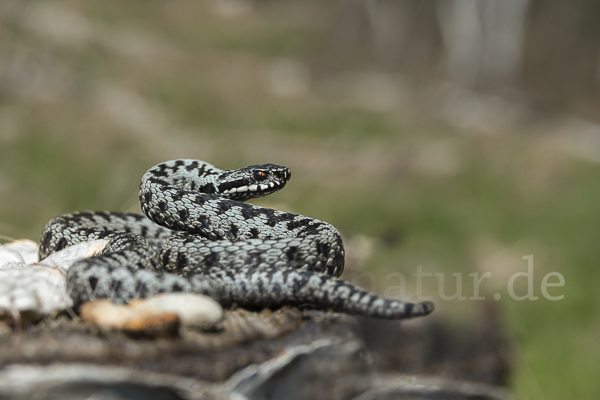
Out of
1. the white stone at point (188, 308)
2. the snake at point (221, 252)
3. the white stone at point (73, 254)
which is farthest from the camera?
the white stone at point (73, 254)

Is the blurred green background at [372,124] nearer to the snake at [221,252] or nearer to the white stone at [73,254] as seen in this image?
the snake at [221,252]

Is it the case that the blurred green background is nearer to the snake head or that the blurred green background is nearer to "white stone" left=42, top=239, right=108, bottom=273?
the snake head

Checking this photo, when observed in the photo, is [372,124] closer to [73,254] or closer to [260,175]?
[260,175]

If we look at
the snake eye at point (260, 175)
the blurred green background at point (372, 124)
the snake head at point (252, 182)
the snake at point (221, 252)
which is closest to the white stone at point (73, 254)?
the snake at point (221, 252)

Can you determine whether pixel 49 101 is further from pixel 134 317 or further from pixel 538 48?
pixel 538 48

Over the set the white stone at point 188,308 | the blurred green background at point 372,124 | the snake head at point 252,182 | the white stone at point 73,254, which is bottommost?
the white stone at point 188,308

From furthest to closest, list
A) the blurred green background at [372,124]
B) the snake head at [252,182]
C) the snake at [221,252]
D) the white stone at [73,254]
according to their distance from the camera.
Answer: the blurred green background at [372,124] → the snake head at [252,182] → the white stone at [73,254] → the snake at [221,252]
